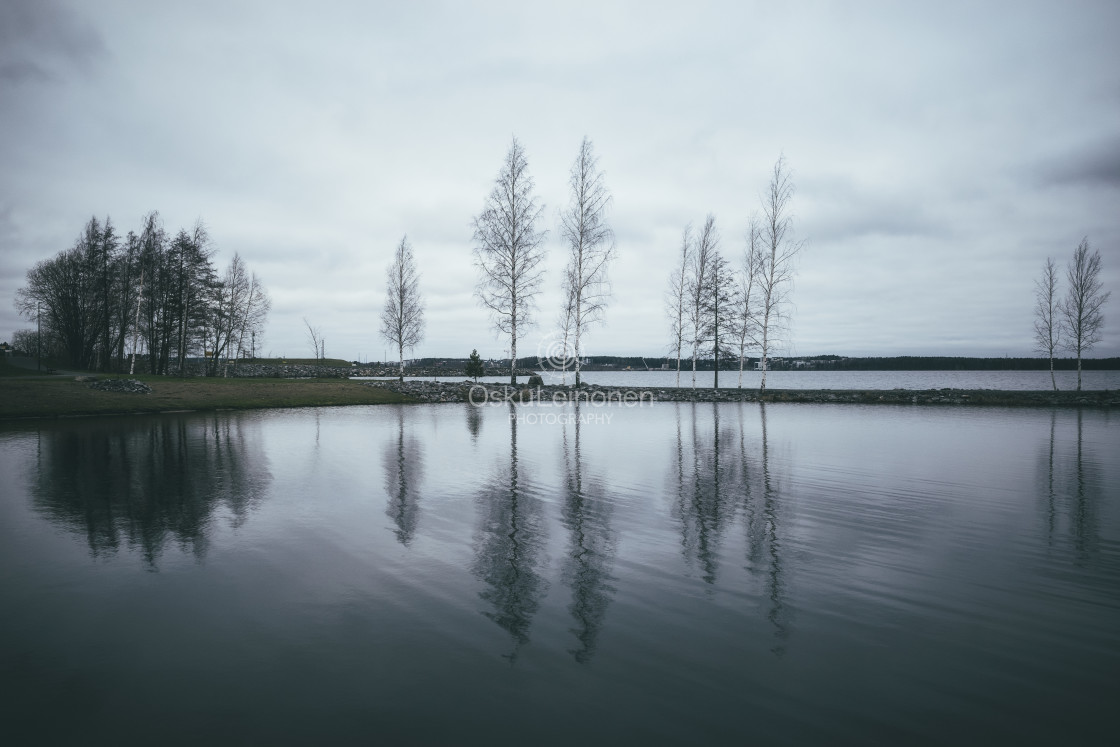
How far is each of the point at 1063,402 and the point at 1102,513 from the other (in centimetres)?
3053

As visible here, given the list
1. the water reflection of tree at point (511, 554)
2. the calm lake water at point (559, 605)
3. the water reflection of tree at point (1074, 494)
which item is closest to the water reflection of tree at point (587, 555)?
the calm lake water at point (559, 605)

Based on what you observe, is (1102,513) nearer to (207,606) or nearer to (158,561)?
(207,606)

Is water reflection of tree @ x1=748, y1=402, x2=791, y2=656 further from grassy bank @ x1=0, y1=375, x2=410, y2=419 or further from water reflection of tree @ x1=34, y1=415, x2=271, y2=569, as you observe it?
grassy bank @ x1=0, y1=375, x2=410, y2=419

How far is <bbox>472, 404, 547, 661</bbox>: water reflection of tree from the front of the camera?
5.43m

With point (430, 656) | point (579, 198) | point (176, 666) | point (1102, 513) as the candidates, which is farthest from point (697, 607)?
point (579, 198)

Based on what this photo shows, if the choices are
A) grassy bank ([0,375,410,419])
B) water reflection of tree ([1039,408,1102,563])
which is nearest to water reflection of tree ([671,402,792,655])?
water reflection of tree ([1039,408,1102,563])

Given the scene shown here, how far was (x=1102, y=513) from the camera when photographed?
29.6 ft

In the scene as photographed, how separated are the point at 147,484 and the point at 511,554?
29.8ft

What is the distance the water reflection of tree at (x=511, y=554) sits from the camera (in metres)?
5.43

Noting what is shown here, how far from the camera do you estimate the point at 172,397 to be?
102 ft

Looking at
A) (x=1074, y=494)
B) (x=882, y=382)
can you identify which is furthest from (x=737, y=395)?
(x=882, y=382)

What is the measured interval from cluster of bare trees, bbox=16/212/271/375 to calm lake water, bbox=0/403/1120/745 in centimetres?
4483

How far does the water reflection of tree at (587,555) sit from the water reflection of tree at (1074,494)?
239 inches

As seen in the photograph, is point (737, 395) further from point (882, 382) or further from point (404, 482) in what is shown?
point (882, 382)
